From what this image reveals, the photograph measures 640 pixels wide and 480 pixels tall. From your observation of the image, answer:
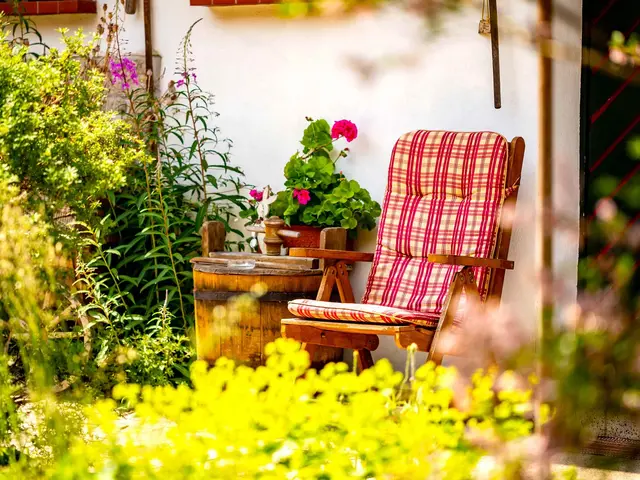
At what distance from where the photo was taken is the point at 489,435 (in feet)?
3.77

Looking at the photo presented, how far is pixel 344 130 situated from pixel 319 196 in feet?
1.14

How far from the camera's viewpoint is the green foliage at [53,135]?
3.15 m

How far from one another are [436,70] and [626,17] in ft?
3.04

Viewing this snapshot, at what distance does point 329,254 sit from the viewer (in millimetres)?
4441

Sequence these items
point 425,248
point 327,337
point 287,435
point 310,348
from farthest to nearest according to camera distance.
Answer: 1. point 425,248
2. point 310,348
3. point 327,337
4. point 287,435

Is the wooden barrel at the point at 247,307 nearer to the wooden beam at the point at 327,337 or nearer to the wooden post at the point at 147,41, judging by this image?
the wooden beam at the point at 327,337

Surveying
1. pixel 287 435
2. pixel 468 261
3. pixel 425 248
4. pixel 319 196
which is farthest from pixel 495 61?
pixel 287 435

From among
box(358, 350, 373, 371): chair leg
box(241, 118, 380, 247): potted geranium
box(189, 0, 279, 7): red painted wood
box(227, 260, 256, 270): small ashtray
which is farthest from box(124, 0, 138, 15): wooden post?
box(358, 350, 373, 371): chair leg

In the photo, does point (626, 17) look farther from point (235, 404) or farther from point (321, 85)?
point (235, 404)

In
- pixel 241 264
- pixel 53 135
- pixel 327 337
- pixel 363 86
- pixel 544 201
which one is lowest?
pixel 327 337

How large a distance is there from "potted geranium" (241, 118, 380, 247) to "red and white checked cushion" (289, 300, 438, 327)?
0.71 meters

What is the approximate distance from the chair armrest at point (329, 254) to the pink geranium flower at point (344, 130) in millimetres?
662

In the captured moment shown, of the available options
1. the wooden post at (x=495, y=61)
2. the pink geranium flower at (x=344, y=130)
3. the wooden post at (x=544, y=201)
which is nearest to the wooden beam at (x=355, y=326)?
the pink geranium flower at (x=344, y=130)

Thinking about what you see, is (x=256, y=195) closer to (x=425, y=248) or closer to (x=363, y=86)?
(x=363, y=86)
